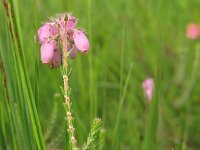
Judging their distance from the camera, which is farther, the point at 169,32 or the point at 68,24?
the point at 169,32

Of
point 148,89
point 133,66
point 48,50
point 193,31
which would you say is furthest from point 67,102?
point 193,31

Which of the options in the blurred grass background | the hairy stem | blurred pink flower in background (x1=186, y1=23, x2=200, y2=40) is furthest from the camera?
blurred pink flower in background (x1=186, y1=23, x2=200, y2=40)

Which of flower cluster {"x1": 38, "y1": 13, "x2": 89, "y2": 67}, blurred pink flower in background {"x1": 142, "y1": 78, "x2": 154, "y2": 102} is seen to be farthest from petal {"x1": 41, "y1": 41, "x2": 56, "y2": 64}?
blurred pink flower in background {"x1": 142, "y1": 78, "x2": 154, "y2": 102}

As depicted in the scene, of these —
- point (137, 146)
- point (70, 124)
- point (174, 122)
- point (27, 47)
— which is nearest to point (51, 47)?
point (70, 124)

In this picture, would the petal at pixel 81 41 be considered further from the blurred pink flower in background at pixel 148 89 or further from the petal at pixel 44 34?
the blurred pink flower in background at pixel 148 89

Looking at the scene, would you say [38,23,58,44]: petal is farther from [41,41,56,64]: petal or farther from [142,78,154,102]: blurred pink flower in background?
[142,78,154,102]: blurred pink flower in background

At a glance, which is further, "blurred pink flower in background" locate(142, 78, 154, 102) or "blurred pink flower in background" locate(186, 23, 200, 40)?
"blurred pink flower in background" locate(186, 23, 200, 40)

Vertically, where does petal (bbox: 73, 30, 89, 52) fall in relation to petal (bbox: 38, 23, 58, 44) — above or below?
below

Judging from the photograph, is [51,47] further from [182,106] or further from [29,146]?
[182,106]
